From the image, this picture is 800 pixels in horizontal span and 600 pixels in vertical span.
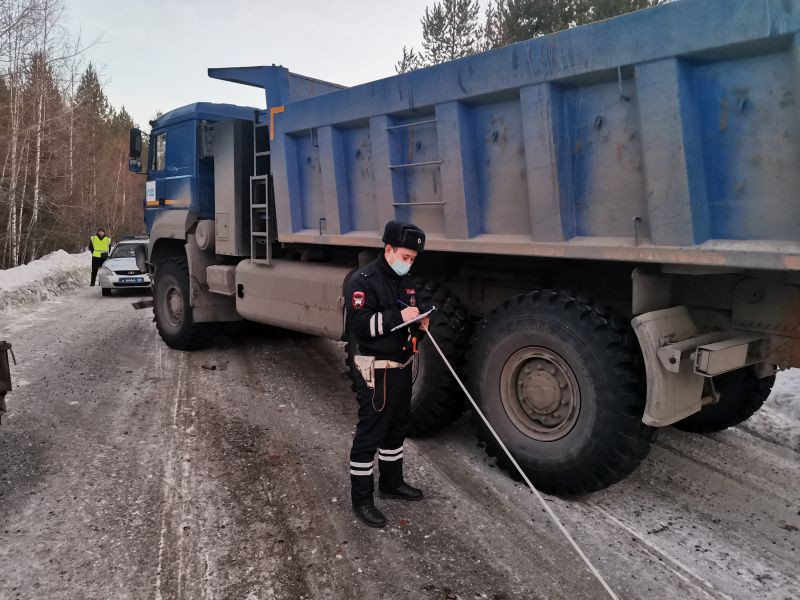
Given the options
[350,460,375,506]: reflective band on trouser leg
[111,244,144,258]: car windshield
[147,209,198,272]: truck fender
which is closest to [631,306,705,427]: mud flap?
[350,460,375,506]: reflective band on trouser leg

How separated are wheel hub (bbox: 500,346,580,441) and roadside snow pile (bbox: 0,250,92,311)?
11349mm

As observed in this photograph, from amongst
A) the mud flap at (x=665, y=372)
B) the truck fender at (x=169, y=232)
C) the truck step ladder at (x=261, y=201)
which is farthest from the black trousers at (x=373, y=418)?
the truck fender at (x=169, y=232)

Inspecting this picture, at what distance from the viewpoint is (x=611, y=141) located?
313 centimetres

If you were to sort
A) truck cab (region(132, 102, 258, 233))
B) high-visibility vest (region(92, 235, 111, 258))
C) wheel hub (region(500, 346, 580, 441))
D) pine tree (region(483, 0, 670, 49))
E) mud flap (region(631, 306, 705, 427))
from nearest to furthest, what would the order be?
mud flap (region(631, 306, 705, 427)), wheel hub (region(500, 346, 580, 441)), truck cab (region(132, 102, 258, 233)), high-visibility vest (region(92, 235, 111, 258)), pine tree (region(483, 0, 670, 49))

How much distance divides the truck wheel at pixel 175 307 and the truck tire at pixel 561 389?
4.79 meters

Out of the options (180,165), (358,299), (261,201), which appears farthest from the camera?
(180,165)

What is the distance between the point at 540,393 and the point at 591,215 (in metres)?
1.14

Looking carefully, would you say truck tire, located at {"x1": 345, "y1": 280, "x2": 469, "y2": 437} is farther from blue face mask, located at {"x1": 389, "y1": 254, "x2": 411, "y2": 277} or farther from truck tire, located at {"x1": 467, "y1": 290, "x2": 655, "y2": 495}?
blue face mask, located at {"x1": 389, "y1": 254, "x2": 411, "y2": 277}

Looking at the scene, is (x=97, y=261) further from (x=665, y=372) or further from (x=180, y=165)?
(x=665, y=372)

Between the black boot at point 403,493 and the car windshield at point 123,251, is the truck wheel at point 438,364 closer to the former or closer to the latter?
the black boot at point 403,493

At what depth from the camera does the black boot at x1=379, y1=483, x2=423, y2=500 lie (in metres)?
3.51

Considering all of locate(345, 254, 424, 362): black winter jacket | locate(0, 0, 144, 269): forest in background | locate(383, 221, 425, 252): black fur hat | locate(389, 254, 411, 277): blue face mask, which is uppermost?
locate(0, 0, 144, 269): forest in background

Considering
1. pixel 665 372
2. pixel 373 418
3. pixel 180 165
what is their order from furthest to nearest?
1. pixel 180 165
2. pixel 373 418
3. pixel 665 372

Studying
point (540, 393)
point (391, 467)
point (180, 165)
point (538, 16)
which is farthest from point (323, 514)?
point (538, 16)
